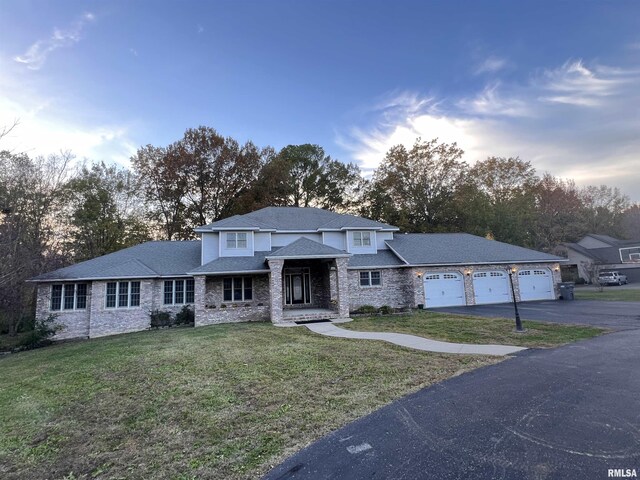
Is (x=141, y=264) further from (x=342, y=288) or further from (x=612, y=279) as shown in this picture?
(x=612, y=279)

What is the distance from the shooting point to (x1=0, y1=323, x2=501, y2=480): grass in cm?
384

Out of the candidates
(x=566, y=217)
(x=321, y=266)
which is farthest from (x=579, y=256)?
(x=321, y=266)

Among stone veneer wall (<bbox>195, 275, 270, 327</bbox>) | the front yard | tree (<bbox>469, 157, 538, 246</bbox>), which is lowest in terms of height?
the front yard

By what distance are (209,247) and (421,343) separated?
45.3 ft

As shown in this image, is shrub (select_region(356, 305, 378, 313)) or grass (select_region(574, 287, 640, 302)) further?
grass (select_region(574, 287, 640, 302))

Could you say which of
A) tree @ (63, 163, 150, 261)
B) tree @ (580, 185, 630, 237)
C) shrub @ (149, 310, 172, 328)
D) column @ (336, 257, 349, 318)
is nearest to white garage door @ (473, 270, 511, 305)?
column @ (336, 257, 349, 318)

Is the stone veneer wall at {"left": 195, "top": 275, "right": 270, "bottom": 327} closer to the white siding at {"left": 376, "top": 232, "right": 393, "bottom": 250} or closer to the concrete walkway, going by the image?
the concrete walkway

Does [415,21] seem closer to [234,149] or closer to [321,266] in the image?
[321,266]

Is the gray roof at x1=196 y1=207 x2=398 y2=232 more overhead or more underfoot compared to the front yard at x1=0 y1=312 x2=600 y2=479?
more overhead

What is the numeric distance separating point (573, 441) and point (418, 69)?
18009 millimetres

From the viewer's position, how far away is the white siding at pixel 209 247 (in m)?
18.7

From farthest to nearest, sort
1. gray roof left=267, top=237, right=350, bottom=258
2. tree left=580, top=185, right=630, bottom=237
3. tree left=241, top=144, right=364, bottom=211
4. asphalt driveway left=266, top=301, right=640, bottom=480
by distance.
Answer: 1. tree left=580, top=185, right=630, bottom=237
2. tree left=241, top=144, right=364, bottom=211
3. gray roof left=267, top=237, right=350, bottom=258
4. asphalt driveway left=266, top=301, right=640, bottom=480

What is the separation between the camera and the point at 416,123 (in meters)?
18.5

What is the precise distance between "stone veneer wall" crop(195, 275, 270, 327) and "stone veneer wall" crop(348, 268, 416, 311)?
5.37 metres
